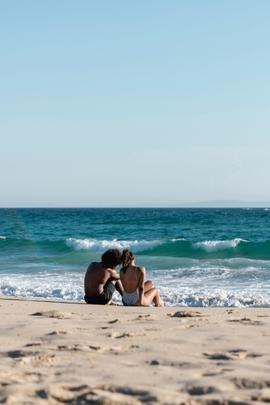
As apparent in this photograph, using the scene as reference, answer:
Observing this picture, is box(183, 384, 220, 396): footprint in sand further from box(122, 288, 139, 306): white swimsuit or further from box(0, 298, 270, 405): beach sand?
box(122, 288, 139, 306): white swimsuit

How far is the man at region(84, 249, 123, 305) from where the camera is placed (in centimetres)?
966

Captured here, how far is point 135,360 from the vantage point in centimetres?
496

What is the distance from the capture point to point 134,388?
13.8 feet

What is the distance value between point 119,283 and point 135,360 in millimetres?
4880

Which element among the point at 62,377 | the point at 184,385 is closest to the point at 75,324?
the point at 62,377

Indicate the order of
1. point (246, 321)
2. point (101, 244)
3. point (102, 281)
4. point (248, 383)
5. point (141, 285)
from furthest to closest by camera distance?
1. point (101, 244)
2. point (102, 281)
3. point (141, 285)
4. point (246, 321)
5. point (248, 383)

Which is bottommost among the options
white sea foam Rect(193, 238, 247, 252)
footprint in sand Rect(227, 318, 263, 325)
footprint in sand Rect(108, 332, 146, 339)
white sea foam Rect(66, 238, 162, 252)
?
white sea foam Rect(66, 238, 162, 252)

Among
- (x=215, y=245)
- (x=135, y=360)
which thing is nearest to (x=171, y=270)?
(x=215, y=245)

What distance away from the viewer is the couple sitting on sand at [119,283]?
9.57 m

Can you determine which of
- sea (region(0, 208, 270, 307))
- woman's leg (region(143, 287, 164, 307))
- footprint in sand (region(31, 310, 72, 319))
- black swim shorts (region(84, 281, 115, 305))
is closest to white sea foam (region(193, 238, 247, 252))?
sea (region(0, 208, 270, 307))

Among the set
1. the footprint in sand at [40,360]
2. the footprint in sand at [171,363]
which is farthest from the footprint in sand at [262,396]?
the footprint in sand at [40,360]

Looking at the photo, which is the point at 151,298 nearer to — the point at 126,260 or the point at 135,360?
the point at 126,260

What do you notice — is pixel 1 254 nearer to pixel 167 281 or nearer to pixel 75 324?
pixel 167 281

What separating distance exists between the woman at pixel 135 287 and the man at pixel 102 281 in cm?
18
